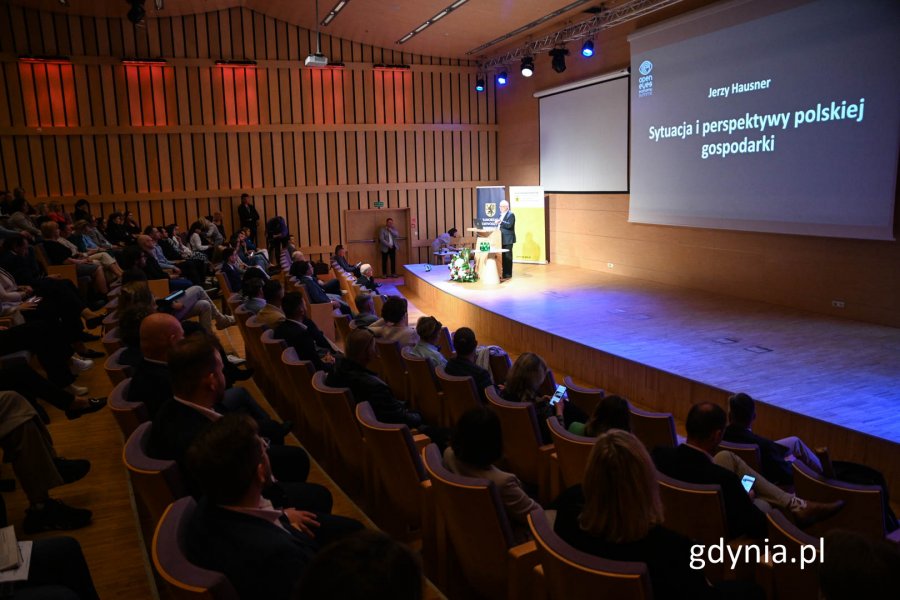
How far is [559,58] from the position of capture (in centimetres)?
1114

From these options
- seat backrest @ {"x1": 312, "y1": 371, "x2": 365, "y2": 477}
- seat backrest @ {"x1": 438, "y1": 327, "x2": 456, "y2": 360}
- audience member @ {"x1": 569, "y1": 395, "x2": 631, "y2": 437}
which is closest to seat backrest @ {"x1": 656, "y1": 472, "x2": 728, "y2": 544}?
audience member @ {"x1": 569, "y1": 395, "x2": 631, "y2": 437}

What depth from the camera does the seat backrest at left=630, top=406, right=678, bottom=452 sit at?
137 inches

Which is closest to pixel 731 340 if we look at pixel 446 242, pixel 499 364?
pixel 499 364

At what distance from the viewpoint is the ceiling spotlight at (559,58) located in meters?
11.1

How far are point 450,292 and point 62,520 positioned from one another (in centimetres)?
715

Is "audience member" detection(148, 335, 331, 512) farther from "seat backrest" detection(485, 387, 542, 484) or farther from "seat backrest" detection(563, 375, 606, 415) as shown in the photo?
"seat backrest" detection(563, 375, 606, 415)

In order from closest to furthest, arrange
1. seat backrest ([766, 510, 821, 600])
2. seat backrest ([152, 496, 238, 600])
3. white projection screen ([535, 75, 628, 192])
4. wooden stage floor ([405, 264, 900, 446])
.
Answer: seat backrest ([152, 496, 238, 600]) → seat backrest ([766, 510, 821, 600]) → wooden stage floor ([405, 264, 900, 446]) → white projection screen ([535, 75, 628, 192])

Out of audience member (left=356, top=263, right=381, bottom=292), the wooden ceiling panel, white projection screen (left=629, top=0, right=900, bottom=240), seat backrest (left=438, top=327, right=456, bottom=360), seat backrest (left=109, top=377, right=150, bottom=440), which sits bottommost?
seat backrest (left=438, top=327, right=456, bottom=360)

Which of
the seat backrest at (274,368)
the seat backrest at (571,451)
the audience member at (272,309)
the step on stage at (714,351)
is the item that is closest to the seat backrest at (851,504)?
the seat backrest at (571,451)

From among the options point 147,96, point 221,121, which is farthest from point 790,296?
point 147,96

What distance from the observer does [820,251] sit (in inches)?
294

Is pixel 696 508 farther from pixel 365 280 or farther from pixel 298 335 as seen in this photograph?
pixel 365 280

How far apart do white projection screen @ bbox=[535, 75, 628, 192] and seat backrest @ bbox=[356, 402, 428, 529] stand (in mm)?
8556

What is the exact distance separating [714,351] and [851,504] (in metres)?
3.39
